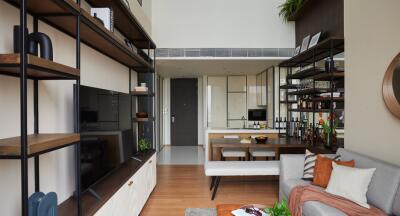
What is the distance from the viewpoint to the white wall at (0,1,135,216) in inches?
56.3

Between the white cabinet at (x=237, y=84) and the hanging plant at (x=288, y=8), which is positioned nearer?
the hanging plant at (x=288, y=8)

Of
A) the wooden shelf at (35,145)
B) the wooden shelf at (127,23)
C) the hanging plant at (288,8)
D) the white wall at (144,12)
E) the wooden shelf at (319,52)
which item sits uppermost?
the hanging plant at (288,8)

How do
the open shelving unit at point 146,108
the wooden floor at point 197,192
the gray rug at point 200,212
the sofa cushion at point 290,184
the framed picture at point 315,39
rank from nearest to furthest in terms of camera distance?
1. the sofa cushion at point 290,184
2. the gray rug at point 200,212
3. the wooden floor at point 197,192
4. the framed picture at point 315,39
5. the open shelving unit at point 146,108

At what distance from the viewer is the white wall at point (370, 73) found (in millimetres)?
2426

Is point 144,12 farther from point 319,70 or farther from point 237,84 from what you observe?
point 237,84

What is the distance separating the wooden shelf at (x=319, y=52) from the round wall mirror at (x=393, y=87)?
1038mm

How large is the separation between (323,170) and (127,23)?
2.84 meters

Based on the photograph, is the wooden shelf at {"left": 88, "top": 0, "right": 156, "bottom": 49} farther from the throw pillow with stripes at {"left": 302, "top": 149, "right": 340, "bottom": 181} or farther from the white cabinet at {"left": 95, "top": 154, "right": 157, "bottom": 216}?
the throw pillow with stripes at {"left": 302, "top": 149, "right": 340, "bottom": 181}

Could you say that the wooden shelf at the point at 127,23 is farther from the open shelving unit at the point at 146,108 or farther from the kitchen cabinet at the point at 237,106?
the kitchen cabinet at the point at 237,106

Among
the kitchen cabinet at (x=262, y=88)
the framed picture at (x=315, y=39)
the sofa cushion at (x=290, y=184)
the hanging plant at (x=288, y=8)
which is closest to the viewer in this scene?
the sofa cushion at (x=290, y=184)

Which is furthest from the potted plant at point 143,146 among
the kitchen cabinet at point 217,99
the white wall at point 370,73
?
the kitchen cabinet at point 217,99

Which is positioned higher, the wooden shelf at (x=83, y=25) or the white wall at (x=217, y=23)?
the white wall at (x=217, y=23)

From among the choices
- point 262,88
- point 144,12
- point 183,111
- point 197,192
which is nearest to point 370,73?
point 197,192

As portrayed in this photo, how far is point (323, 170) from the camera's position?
2.75 m
